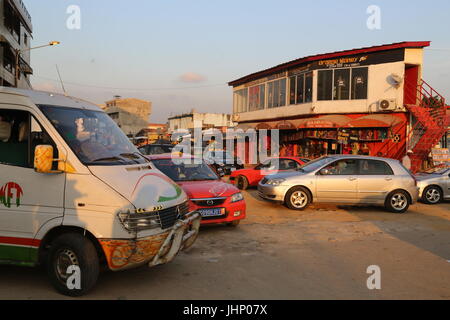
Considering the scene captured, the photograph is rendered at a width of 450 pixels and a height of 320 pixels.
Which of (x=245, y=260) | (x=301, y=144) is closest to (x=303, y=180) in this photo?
(x=245, y=260)

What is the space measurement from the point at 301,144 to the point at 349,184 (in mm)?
15357

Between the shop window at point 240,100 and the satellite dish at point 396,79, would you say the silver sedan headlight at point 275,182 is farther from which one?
the shop window at point 240,100

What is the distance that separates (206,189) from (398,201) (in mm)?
6104

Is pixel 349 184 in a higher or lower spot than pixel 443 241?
higher

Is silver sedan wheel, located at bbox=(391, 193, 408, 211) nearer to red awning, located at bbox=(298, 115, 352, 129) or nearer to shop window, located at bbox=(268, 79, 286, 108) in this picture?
red awning, located at bbox=(298, 115, 352, 129)

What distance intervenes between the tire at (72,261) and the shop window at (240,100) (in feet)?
93.7

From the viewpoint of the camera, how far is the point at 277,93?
91.3 feet

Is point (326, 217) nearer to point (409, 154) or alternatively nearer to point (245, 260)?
point (245, 260)

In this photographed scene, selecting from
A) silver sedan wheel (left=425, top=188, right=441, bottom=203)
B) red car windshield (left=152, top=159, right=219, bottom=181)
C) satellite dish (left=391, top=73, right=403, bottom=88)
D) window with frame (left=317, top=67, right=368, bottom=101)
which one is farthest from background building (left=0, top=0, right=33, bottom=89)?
silver sedan wheel (left=425, top=188, right=441, bottom=203)

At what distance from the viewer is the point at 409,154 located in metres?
21.1

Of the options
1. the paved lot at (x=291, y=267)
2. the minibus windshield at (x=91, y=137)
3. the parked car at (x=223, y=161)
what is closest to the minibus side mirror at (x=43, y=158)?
the minibus windshield at (x=91, y=137)

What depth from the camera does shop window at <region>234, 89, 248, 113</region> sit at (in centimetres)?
3256

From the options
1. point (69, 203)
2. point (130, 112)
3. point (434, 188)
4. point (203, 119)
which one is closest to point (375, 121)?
point (434, 188)
